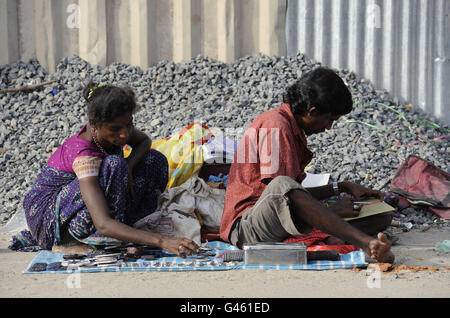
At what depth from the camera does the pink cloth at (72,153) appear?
320 cm

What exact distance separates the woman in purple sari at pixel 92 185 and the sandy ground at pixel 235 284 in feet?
0.80

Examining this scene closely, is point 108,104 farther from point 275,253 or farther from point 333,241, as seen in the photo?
point 333,241

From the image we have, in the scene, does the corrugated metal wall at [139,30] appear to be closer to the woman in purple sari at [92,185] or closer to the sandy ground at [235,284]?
the woman in purple sari at [92,185]

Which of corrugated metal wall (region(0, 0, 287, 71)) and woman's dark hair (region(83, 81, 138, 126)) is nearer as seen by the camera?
woman's dark hair (region(83, 81, 138, 126))

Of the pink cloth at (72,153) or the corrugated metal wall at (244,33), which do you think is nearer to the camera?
the pink cloth at (72,153)

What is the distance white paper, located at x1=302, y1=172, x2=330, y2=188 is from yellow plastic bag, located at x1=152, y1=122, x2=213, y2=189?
80 centimetres

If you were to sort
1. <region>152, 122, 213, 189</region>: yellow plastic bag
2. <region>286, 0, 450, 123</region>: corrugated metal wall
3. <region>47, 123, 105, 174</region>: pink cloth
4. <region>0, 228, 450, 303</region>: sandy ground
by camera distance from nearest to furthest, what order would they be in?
<region>0, 228, 450, 303</region>: sandy ground < <region>47, 123, 105, 174</region>: pink cloth < <region>152, 122, 213, 189</region>: yellow plastic bag < <region>286, 0, 450, 123</region>: corrugated metal wall

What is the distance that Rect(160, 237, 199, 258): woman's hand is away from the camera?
2.71 meters

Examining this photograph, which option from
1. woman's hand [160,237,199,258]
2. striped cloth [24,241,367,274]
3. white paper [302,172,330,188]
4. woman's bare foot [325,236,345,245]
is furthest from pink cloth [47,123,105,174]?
white paper [302,172,330,188]

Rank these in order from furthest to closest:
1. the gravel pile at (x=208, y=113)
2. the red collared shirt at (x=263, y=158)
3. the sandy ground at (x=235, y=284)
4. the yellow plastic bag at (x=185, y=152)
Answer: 1. the gravel pile at (x=208, y=113)
2. the yellow plastic bag at (x=185, y=152)
3. the red collared shirt at (x=263, y=158)
4. the sandy ground at (x=235, y=284)

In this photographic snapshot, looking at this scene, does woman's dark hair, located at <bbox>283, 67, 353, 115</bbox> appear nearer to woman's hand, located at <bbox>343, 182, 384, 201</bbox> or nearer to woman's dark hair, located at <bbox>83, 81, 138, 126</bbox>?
woman's hand, located at <bbox>343, 182, 384, 201</bbox>

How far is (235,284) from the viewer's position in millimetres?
2703

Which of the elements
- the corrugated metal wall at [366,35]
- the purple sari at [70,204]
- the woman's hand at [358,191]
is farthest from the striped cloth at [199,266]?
the corrugated metal wall at [366,35]
